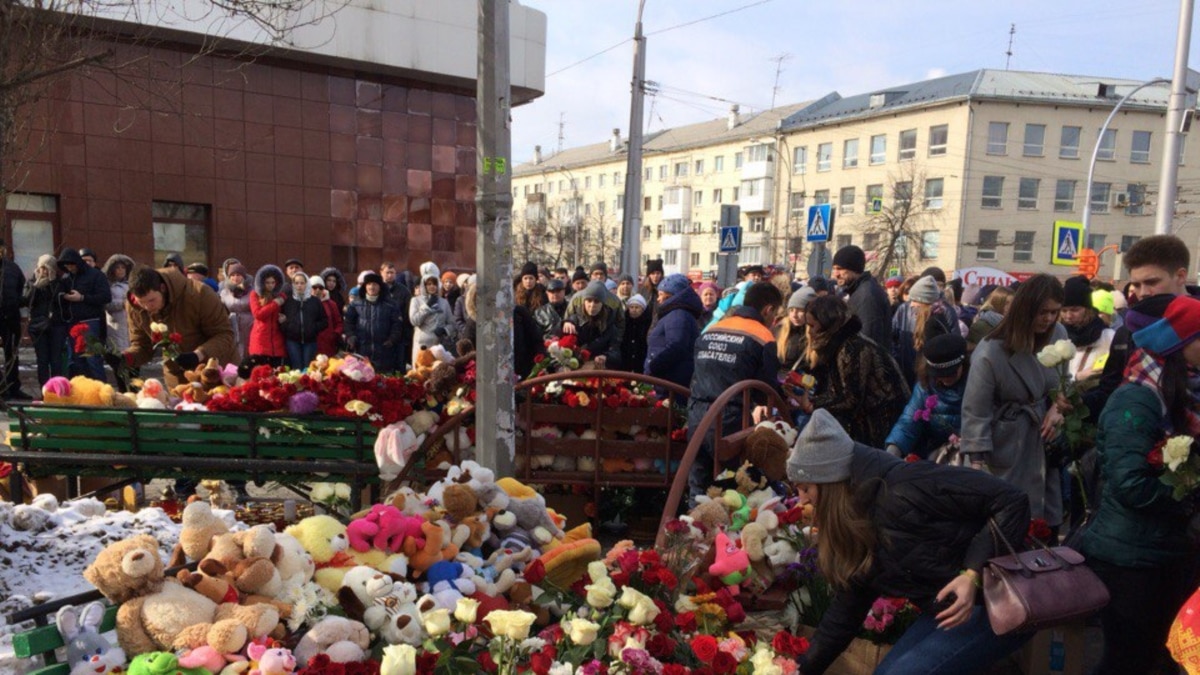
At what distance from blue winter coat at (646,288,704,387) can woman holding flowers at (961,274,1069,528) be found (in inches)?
99.6

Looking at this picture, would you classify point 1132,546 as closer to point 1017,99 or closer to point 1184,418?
point 1184,418

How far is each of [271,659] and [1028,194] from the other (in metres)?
49.2

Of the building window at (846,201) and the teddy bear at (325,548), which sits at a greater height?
the building window at (846,201)

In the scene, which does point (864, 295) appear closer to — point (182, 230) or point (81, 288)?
point (81, 288)

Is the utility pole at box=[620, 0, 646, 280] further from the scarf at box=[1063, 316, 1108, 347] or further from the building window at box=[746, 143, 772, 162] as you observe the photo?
the building window at box=[746, 143, 772, 162]

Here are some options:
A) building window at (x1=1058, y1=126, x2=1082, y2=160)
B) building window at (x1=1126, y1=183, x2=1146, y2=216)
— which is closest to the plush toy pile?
building window at (x1=1058, y1=126, x2=1082, y2=160)

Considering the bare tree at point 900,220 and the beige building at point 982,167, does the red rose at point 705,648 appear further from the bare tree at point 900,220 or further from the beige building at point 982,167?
the bare tree at point 900,220

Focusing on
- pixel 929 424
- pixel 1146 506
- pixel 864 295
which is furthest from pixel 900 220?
pixel 1146 506

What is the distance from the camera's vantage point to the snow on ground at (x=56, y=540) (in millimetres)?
3275

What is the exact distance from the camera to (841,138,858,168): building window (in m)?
47.8

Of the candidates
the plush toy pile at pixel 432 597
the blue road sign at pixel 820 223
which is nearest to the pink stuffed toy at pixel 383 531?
the plush toy pile at pixel 432 597

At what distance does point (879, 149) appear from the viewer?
4688 cm

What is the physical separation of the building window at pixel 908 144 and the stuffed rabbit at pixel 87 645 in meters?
47.5

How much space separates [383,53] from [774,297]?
1369 cm
